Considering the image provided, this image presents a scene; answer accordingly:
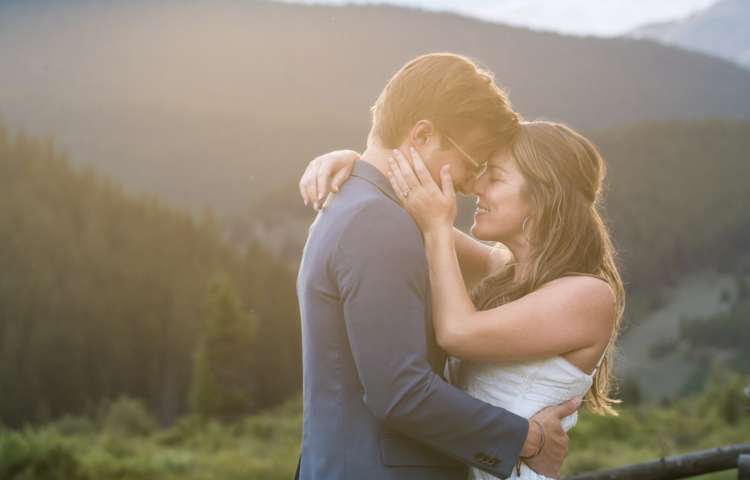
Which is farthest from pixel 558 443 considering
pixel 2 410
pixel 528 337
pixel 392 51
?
pixel 392 51

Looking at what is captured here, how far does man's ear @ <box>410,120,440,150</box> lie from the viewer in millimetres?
1391

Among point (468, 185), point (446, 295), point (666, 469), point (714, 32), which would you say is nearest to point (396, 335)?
point (446, 295)

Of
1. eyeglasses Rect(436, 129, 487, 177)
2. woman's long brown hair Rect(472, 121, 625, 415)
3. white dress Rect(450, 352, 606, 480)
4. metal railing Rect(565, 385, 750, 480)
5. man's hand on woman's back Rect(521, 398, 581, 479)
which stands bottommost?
metal railing Rect(565, 385, 750, 480)

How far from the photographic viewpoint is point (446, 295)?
4.44 ft

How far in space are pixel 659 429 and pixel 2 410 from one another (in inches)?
283

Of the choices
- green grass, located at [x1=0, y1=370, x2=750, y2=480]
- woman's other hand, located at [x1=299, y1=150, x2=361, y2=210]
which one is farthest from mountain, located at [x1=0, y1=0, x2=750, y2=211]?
woman's other hand, located at [x1=299, y1=150, x2=361, y2=210]

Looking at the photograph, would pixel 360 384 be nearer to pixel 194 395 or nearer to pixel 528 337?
pixel 528 337

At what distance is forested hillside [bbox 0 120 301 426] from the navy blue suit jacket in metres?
4.16

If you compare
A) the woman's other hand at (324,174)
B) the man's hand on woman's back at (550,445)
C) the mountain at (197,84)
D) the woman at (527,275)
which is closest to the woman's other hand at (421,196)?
the woman at (527,275)

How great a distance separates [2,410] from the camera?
438 cm

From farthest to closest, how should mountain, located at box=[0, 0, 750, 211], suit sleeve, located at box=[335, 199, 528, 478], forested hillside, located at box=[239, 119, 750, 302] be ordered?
forested hillside, located at box=[239, 119, 750, 302] → mountain, located at box=[0, 0, 750, 211] → suit sleeve, located at box=[335, 199, 528, 478]

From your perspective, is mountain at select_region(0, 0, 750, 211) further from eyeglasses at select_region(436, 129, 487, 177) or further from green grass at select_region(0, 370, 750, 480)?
eyeglasses at select_region(436, 129, 487, 177)

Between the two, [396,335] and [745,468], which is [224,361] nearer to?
[745,468]

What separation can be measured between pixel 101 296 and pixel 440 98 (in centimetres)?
451
